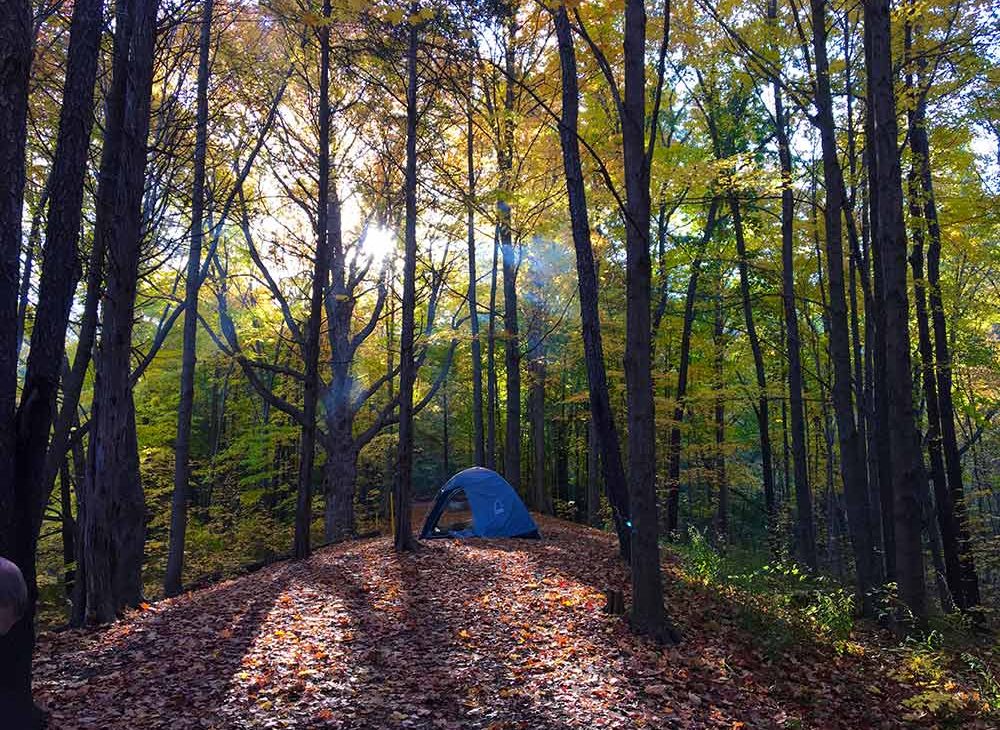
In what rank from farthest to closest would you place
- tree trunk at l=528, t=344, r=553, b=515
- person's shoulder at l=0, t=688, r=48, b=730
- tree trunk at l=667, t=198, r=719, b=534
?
tree trunk at l=528, t=344, r=553, b=515
tree trunk at l=667, t=198, r=719, b=534
person's shoulder at l=0, t=688, r=48, b=730

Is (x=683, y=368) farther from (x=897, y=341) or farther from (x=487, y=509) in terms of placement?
(x=897, y=341)

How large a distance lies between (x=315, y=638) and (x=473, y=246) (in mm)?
12443

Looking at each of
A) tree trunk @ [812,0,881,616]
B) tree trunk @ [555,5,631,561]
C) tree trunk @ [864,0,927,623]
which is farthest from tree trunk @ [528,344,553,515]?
tree trunk @ [864,0,927,623]

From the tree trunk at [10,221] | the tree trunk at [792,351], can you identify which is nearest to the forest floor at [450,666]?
the tree trunk at [10,221]

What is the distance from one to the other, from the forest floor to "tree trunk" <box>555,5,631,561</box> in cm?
146

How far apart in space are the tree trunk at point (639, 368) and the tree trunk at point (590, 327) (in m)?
2.65

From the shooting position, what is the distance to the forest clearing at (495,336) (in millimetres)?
5148

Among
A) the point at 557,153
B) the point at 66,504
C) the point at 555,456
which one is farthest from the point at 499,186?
the point at 555,456

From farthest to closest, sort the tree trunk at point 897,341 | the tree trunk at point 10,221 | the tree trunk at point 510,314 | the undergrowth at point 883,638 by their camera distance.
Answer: the tree trunk at point 510,314 < the tree trunk at point 897,341 < the undergrowth at point 883,638 < the tree trunk at point 10,221

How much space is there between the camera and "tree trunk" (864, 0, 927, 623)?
7434 millimetres

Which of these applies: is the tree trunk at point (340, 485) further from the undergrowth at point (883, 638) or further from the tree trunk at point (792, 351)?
the tree trunk at point (792, 351)

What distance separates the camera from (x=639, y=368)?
671cm

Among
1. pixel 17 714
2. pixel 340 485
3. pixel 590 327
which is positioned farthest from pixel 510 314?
pixel 17 714

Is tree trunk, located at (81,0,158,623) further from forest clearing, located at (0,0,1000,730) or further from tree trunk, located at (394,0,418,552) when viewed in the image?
tree trunk, located at (394,0,418,552)
